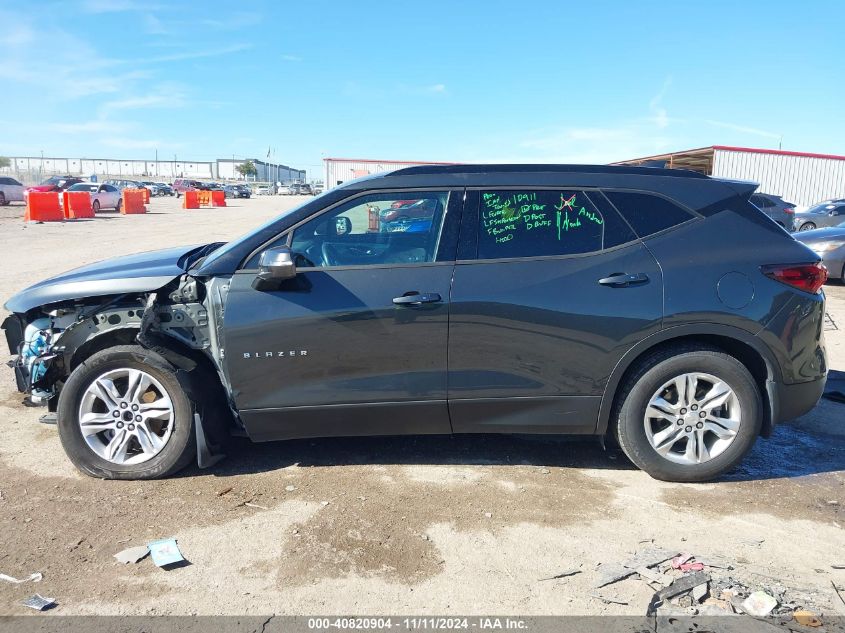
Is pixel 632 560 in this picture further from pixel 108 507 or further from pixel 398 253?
pixel 108 507

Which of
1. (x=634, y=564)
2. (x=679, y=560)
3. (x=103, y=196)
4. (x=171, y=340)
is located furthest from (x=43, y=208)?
(x=679, y=560)

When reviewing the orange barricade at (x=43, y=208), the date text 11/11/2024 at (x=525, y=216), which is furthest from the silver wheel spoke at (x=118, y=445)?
the orange barricade at (x=43, y=208)

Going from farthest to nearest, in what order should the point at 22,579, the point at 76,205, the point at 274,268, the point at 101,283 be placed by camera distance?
the point at 76,205, the point at 101,283, the point at 274,268, the point at 22,579

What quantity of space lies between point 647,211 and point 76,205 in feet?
101

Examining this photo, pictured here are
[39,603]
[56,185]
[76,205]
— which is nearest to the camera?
[39,603]

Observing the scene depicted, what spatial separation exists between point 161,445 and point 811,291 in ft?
13.2

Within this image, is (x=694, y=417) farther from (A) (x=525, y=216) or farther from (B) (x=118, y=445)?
(B) (x=118, y=445)

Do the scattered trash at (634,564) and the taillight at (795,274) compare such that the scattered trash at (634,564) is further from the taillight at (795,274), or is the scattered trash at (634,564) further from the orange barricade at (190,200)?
the orange barricade at (190,200)

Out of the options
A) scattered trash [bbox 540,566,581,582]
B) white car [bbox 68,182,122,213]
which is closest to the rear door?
scattered trash [bbox 540,566,581,582]

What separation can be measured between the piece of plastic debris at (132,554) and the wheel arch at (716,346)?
2607 mm

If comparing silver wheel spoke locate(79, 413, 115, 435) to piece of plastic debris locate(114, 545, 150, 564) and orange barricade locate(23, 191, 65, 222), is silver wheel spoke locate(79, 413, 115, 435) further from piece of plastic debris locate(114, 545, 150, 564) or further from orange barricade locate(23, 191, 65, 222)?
orange barricade locate(23, 191, 65, 222)

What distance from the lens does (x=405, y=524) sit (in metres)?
3.58

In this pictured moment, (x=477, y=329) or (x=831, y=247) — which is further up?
(x=831, y=247)

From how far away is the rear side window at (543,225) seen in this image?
399cm
